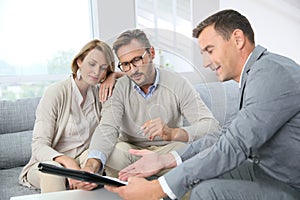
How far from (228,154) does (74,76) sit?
0.57m

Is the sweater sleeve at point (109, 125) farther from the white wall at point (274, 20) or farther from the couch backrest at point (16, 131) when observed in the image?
the white wall at point (274, 20)

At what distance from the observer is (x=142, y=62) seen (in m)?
1.08

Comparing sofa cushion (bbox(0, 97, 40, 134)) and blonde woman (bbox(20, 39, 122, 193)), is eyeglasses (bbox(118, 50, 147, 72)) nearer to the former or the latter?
blonde woman (bbox(20, 39, 122, 193))

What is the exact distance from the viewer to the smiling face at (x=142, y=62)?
3.51ft

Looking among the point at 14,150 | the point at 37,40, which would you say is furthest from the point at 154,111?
the point at 37,40

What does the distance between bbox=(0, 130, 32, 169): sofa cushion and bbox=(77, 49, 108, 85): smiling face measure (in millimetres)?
1103

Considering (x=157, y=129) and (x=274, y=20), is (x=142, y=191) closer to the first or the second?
(x=157, y=129)

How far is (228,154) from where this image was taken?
1084mm

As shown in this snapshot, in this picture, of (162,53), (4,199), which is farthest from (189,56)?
(4,199)

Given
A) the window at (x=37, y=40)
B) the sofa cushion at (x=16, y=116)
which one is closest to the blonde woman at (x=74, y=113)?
the sofa cushion at (x=16, y=116)

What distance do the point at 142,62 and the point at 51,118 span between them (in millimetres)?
535

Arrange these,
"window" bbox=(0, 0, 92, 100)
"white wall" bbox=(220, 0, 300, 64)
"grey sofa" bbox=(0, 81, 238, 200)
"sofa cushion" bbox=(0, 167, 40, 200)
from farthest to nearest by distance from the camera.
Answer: "white wall" bbox=(220, 0, 300, 64), "window" bbox=(0, 0, 92, 100), "grey sofa" bbox=(0, 81, 238, 200), "sofa cushion" bbox=(0, 167, 40, 200)

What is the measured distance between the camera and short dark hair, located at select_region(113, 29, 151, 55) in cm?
108

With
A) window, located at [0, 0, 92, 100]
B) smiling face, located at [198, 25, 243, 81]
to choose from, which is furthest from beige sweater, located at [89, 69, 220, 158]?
window, located at [0, 0, 92, 100]
